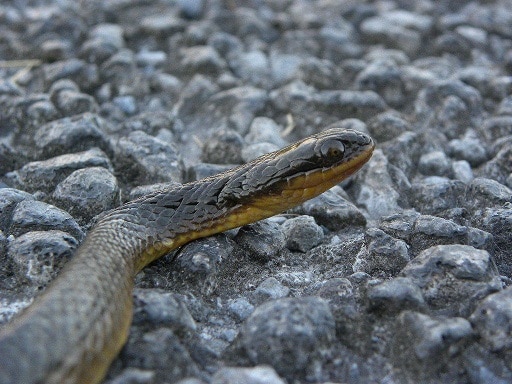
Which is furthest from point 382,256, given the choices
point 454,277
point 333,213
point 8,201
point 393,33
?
point 393,33

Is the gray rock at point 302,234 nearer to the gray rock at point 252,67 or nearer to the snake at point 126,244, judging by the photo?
the snake at point 126,244

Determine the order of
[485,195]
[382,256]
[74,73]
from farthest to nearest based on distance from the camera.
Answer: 1. [74,73]
2. [485,195]
3. [382,256]

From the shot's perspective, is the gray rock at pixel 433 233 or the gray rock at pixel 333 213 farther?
the gray rock at pixel 333 213

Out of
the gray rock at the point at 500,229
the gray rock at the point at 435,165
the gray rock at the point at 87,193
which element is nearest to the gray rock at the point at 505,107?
the gray rock at the point at 435,165

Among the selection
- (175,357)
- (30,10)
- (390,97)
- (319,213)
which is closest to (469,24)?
(390,97)

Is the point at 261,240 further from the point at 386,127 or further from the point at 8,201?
the point at 386,127

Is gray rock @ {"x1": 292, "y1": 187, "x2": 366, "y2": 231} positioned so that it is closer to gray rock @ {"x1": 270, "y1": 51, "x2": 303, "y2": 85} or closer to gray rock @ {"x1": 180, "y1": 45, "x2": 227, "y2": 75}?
gray rock @ {"x1": 270, "y1": 51, "x2": 303, "y2": 85}
